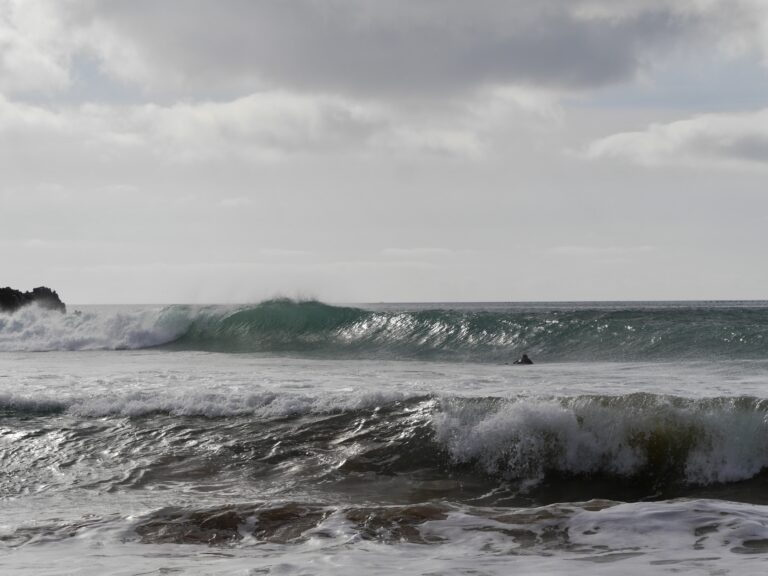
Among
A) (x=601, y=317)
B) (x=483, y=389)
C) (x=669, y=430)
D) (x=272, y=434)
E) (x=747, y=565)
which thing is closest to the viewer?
→ (x=747, y=565)

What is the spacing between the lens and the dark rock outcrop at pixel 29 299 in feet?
126

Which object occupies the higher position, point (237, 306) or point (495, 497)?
point (237, 306)

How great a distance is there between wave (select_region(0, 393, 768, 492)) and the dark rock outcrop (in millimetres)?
30781

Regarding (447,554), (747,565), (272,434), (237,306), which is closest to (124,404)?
(272,434)

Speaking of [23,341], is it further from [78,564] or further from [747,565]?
[747,565]

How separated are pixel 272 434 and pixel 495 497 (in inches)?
118

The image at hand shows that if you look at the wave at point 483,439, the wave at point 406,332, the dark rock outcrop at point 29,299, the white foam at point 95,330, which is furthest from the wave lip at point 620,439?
the dark rock outcrop at point 29,299

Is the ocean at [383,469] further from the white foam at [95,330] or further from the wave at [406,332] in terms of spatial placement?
the white foam at [95,330]

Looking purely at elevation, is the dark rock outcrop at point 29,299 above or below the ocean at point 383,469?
above

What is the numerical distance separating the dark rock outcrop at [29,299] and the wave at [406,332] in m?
5.41

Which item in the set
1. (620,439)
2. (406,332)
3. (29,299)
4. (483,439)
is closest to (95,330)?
(406,332)

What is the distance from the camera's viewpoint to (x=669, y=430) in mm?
8602

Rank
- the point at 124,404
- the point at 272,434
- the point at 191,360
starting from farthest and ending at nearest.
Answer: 1. the point at 191,360
2. the point at 124,404
3. the point at 272,434

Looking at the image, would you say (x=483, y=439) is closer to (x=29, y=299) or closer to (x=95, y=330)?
(x=95, y=330)
